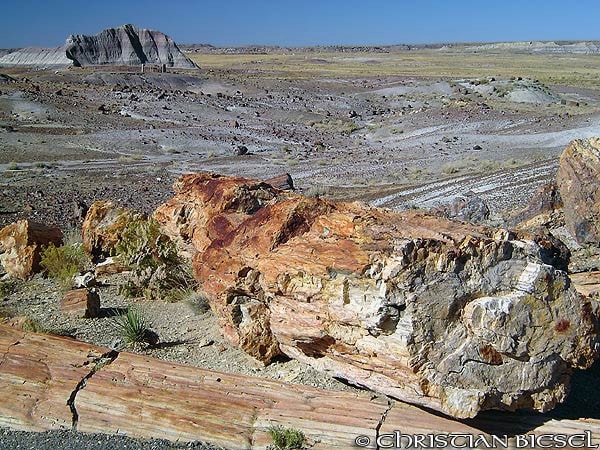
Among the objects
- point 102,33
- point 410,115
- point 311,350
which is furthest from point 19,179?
point 102,33

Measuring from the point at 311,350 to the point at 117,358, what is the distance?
2079 mm

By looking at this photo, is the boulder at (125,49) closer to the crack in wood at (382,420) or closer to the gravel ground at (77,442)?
the gravel ground at (77,442)

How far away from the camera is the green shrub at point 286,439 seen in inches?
206

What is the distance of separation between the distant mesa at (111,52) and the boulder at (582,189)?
67.9m

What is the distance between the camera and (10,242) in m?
10.9

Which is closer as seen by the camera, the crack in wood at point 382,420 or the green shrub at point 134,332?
the crack in wood at point 382,420

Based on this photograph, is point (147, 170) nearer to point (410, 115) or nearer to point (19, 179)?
point (19, 179)

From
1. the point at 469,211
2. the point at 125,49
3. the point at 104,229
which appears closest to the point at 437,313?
the point at 104,229

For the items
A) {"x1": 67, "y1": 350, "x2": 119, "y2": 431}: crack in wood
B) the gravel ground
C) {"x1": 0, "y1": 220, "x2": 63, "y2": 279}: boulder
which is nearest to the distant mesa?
{"x1": 0, "y1": 220, "x2": 63, "y2": 279}: boulder

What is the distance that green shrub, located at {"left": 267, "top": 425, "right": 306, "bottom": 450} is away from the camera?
5234 mm

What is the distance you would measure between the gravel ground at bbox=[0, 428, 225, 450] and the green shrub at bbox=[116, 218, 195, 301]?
10.8 feet

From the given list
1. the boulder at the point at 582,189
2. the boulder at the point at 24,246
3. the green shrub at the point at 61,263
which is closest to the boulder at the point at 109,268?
the green shrub at the point at 61,263

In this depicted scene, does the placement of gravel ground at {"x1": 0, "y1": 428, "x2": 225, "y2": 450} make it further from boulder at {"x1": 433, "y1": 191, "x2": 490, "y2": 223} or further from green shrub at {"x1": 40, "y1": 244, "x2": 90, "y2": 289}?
boulder at {"x1": 433, "y1": 191, "x2": 490, "y2": 223}

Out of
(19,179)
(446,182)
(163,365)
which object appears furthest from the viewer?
(19,179)
